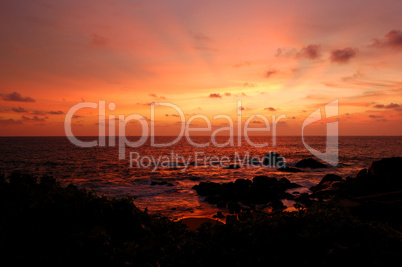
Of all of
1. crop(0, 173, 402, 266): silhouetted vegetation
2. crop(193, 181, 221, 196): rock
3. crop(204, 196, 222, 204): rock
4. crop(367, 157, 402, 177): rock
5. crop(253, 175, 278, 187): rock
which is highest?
crop(0, 173, 402, 266): silhouetted vegetation

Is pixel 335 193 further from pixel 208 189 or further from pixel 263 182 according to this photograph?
pixel 208 189

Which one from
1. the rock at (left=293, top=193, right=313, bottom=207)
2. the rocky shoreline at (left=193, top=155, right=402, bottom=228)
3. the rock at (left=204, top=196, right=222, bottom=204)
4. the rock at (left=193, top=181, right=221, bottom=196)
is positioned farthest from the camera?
the rock at (left=193, top=181, right=221, bottom=196)

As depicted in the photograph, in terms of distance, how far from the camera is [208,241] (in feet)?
20.5

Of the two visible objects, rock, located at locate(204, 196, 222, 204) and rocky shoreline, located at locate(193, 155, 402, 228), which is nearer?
rocky shoreline, located at locate(193, 155, 402, 228)

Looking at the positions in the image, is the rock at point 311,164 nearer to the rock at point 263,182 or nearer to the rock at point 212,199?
the rock at point 263,182

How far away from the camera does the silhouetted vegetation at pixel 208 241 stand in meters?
4.93

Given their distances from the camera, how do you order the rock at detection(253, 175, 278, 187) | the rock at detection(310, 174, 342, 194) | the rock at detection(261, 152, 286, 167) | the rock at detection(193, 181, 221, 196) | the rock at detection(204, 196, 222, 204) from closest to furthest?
1. the rock at detection(310, 174, 342, 194)
2. the rock at detection(204, 196, 222, 204)
3. the rock at detection(193, 181, 221, 196)
4. the rock at detection(253, 175, 278, 187)
5. the rock at detection(261, 152, 286, 167)

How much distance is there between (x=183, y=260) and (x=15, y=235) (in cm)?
418

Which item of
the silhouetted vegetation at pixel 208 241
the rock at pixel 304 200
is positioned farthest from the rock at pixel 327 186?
the silhouetted vegetation at pixel 208 241

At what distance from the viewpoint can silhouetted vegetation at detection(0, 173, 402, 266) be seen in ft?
16.2

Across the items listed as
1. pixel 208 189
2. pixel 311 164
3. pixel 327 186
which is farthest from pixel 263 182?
pixel 311 164

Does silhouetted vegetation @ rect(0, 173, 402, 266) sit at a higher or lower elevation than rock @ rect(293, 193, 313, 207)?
higher

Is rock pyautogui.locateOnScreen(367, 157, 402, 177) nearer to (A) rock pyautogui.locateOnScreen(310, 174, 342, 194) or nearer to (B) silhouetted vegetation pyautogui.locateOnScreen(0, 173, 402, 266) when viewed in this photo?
(A) rock pyautogui.locateOnScreen(310, 174, 342, 194)

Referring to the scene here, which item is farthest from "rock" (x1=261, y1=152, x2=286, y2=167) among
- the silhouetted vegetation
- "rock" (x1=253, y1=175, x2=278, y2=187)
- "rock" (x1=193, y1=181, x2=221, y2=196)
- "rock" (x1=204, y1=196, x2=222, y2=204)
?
the silhouetted vegetation
